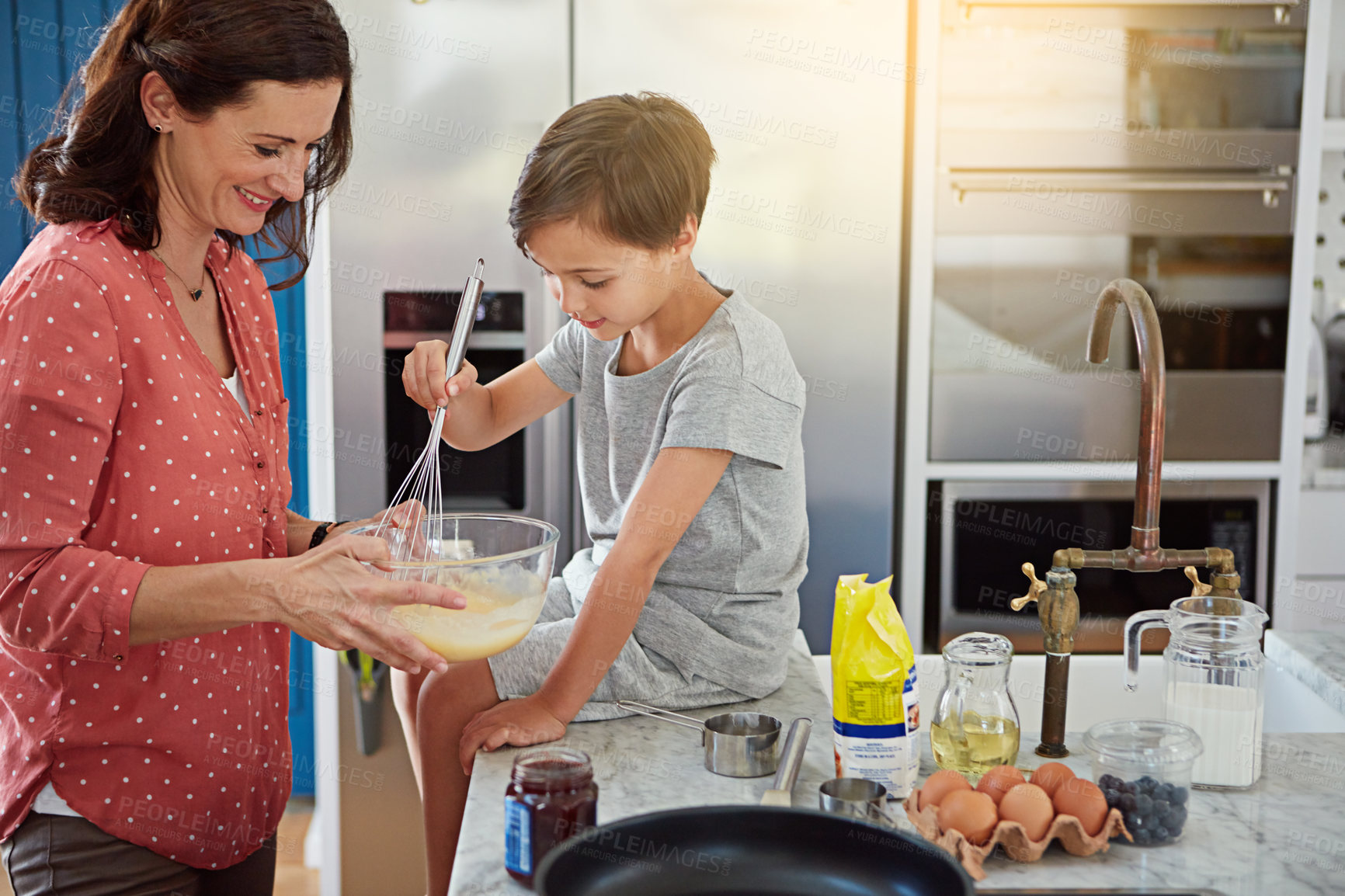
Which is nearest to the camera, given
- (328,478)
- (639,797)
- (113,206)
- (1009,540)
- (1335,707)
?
(639,797)

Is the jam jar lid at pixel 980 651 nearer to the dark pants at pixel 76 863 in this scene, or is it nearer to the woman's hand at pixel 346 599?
the woman's hand at pixel 346 599

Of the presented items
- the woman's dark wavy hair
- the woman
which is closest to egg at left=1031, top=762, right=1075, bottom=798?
the woman

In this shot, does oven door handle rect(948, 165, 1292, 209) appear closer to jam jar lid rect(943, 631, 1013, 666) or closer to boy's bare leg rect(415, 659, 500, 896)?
jam jar lid rect(943, 631, 1013, 666)

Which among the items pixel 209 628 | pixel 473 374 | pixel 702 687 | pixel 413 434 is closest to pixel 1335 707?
pixel 702 687

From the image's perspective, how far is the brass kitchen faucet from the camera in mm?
998

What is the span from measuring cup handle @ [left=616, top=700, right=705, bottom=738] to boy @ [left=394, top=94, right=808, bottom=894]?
0.03 feet

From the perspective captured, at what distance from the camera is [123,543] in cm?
103

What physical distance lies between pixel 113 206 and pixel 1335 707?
4.41 feet

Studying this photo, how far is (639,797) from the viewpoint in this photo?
94cm

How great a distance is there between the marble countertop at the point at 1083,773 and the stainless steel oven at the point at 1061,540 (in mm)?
1189

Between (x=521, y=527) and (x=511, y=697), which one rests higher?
(x=521, y=527)

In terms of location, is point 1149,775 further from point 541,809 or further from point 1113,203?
point 1113,203

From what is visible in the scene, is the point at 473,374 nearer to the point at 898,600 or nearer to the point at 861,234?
the point at 861,234

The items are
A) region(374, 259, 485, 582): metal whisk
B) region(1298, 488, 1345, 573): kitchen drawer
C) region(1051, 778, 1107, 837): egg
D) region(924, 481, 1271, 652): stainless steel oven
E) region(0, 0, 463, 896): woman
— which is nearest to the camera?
region(1051, 778, 1107, 837): egg
